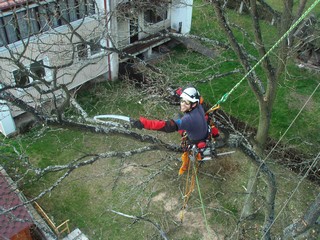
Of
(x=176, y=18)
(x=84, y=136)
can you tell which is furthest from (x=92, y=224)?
(x=176, y=18)

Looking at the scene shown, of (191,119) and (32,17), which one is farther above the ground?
(191,119)

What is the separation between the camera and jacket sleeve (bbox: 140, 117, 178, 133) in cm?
464

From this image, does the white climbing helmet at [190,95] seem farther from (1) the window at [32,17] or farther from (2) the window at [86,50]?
(1) the window at [32,17]

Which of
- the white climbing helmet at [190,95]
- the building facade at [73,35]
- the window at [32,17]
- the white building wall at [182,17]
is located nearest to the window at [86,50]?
the building facade at [73,35]

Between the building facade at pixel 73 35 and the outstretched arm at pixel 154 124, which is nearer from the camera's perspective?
the outstretched arm at pixel 154 124

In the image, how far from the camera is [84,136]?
12297mm

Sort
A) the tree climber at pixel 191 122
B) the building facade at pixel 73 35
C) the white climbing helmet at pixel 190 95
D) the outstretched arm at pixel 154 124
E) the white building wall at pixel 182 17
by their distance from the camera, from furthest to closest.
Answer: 1. the white building wall at pixel 182 17
2. the building facade at pixel 73 35
3. the white climbing helmet at pixel 190 95
4. the tree climber at pixel 191 122
5. the outstretched arm at pixel 154 124

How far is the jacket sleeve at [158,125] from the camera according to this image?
4.64m

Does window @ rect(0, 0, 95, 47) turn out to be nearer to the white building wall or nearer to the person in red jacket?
the white building wall

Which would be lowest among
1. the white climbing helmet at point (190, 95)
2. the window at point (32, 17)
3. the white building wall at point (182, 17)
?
the white building wall at point (182, 17)

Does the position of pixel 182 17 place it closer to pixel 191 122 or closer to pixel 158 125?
pixel 191 122

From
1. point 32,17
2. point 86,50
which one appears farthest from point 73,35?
point 86,50

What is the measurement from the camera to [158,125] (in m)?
4.78

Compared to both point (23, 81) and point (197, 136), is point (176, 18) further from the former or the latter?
point (197, 136)
